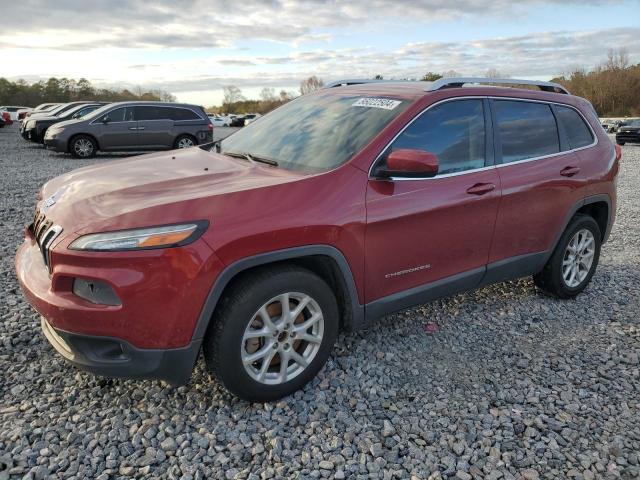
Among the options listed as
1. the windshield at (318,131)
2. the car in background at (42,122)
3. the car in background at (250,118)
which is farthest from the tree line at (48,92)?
the windshield at (318,131)

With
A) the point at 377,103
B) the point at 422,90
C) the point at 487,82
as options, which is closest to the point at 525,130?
the point at 487,82

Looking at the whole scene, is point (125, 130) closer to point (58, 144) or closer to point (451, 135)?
point (58, 144)

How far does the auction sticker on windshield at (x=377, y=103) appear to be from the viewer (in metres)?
3.41

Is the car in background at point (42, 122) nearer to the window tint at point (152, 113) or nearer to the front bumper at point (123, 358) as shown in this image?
the window tint at point (152, 113)

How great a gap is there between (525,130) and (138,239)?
10.0 ft

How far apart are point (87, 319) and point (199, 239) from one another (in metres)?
0.64

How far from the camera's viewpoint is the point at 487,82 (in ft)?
13.0

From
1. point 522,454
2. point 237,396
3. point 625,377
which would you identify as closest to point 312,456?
point 237,396

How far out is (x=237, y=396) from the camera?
284 centimetres

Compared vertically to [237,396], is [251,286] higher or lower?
higher

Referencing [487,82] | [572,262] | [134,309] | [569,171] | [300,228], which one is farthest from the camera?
[572,262]

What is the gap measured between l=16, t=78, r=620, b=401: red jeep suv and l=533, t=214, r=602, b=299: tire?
0.12ft

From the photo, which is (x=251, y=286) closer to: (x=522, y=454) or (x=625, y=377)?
(x=522, y=454)

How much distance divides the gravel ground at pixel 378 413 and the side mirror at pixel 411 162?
1.30 metres
